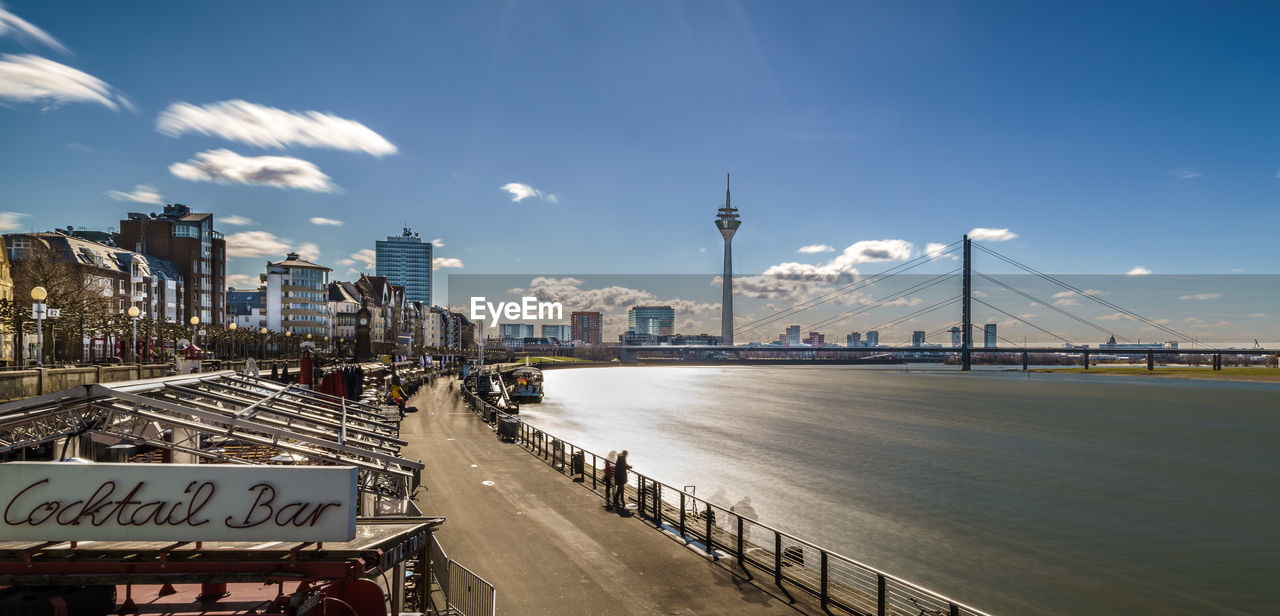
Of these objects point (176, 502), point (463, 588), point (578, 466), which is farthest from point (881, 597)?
point (578, 466)

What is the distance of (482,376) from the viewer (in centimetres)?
9350

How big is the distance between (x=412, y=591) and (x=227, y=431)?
475 cm

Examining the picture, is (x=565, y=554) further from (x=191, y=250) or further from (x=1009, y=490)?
(x=191, y=250)

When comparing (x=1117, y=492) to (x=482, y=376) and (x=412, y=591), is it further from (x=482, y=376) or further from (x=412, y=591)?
(x=482, y=376)

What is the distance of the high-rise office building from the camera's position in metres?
94.9

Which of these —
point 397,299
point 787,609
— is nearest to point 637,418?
point 787,609

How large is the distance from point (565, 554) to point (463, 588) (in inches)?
134

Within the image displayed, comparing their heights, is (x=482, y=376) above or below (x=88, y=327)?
below

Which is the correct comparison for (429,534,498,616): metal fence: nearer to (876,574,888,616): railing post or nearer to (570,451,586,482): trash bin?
A: (876,574,888,616): railing post

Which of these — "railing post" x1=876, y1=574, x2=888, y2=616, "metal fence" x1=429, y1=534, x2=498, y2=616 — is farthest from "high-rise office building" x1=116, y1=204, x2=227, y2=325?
"railing post" x1=876, y1=574, x2=888, y2=616

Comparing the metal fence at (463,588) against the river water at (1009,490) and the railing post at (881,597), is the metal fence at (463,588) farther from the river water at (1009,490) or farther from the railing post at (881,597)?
the river water at (1009,490)

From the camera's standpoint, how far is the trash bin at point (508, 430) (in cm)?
3606

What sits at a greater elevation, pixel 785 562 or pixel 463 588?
pixel 463 588

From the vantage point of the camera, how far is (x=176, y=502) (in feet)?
26.8
